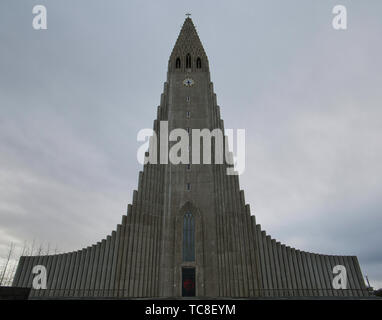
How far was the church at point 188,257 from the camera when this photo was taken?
25781mm

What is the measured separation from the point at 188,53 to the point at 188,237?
3106 cm

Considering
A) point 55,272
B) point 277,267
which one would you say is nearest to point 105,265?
point 55,272

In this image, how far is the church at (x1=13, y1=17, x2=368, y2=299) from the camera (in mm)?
25781

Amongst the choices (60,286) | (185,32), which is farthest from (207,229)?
(185,32)

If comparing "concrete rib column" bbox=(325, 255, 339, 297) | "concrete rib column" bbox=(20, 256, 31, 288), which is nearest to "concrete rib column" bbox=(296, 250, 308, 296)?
"concrete rib column" bbox=(325, 255, 339, 297)

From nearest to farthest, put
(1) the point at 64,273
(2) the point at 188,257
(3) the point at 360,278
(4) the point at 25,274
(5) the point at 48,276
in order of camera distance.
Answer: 1. (2) the point at 188,257
2. (1) the point at 64,273
3. (5) the point at 48,276
4. (3) the point at 360,278
5. (4) the point at 25,274

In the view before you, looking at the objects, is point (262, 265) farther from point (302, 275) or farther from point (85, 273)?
point (85, 273)

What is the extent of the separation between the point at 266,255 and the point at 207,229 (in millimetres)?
7456

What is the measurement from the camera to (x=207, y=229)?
28.4 m

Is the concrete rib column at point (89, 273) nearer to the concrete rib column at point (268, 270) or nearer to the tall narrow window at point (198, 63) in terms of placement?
the concrete rib column at point (268, 270)

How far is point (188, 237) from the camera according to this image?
28219 mm

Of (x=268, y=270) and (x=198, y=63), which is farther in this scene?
(x=198, y=63)
